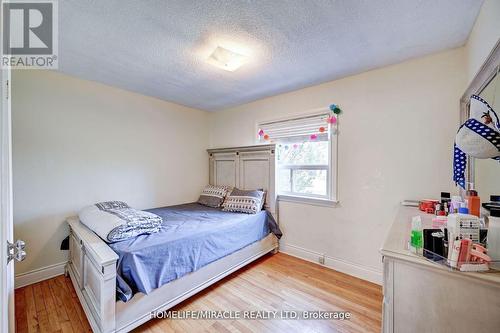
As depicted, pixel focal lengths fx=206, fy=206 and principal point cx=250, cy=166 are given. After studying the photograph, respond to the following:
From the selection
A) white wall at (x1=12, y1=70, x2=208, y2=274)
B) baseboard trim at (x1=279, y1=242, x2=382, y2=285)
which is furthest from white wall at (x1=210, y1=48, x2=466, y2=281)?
white wall at (x1=12, y1=70, x2=208, y2=274)

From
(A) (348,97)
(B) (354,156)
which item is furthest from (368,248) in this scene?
(A) (348,97)

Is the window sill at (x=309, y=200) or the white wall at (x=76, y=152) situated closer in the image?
the white wall at (x=76, y=152)

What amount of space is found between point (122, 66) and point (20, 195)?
1711mm

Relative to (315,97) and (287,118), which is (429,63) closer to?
(315,97)

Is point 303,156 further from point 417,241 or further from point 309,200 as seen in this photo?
point 417,241

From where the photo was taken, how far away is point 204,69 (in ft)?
7.36

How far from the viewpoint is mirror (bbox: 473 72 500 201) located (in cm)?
118

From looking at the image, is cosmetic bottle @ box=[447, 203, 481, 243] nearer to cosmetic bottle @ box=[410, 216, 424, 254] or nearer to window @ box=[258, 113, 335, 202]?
cosmetic bottle @ box=[410, 216, 424, 254]

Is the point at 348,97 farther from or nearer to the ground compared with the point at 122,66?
nearer to the ground

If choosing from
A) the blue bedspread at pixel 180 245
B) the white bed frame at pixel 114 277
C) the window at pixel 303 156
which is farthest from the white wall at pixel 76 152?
the window at pixel 303 156

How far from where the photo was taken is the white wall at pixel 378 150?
1.91 metres

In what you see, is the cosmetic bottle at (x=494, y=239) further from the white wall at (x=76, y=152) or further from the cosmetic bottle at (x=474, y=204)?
the white wall at (x=76, y=152)

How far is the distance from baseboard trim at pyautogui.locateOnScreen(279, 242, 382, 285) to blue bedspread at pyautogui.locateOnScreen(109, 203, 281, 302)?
44 centimetres

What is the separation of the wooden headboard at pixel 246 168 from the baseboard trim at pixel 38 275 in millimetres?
2318
